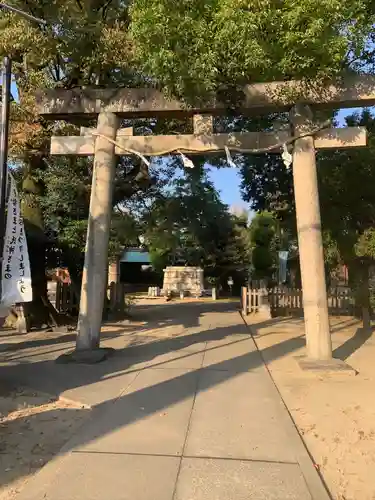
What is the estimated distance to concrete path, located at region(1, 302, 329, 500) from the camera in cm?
362

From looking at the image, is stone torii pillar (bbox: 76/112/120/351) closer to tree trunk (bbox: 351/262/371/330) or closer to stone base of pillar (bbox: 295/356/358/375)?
stone base of pillar (bbox: 295/356/358/375)

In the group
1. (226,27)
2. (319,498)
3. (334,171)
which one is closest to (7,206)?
(226,27)

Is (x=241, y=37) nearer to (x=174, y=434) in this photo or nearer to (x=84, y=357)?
(x=174, y=434)

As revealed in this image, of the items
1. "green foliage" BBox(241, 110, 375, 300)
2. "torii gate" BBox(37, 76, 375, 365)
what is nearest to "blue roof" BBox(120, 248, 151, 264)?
"green foliage" BBox(241, 110, 375, 300)

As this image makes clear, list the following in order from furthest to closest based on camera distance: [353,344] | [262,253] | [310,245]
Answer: [262,253], [353,344], [310,245]

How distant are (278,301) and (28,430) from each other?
47.2 feet

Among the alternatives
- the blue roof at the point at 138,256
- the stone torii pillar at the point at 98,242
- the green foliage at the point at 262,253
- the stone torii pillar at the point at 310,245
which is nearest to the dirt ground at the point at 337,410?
the stone torii pillar at the point at 310,245

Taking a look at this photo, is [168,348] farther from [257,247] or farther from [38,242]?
[257,247]

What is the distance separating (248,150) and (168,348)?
4360 mm

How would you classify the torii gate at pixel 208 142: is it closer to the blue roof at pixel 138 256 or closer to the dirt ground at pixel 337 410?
the dirt ground at pixel 337 410

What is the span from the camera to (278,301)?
1850 cm

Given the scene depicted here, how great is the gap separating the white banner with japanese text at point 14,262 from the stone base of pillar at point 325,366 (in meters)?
4.47

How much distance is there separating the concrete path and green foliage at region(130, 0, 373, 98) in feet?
15.2

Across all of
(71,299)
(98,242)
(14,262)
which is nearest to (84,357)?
(98,242)
